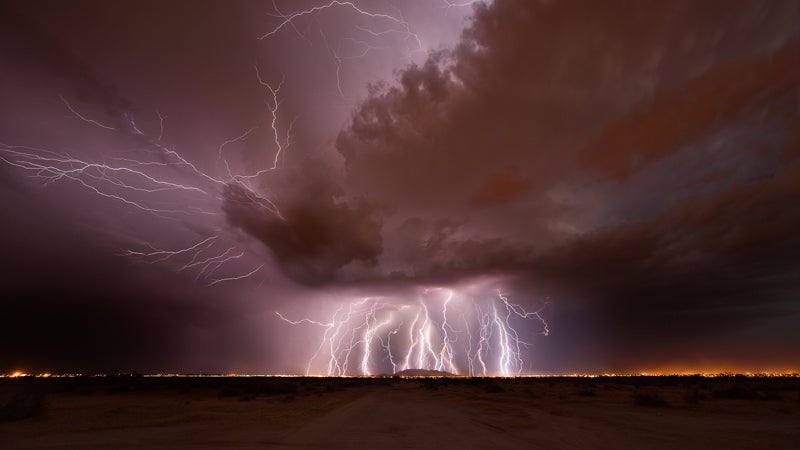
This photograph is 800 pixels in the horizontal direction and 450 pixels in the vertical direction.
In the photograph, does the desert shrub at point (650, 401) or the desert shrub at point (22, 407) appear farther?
the desert shrub at point (650, 401)

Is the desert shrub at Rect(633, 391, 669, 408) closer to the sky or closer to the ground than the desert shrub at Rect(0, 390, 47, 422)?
closer to the sky

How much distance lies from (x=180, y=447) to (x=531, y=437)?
6.38 meters

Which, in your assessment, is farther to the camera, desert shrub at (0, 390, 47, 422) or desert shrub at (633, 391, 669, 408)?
desert shrub at (633, 391, 669, 408)

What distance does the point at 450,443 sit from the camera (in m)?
6.71

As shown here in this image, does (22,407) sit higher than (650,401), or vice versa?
(650,401)

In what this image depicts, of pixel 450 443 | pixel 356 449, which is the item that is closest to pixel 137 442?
pixel 356 449

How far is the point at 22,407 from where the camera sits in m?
9.88

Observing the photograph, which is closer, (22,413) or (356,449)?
(356,449)

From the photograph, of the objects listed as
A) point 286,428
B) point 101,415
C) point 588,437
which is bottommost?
point 101,415

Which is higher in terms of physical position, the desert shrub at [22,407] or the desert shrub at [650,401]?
the desert shrub at [650,401]

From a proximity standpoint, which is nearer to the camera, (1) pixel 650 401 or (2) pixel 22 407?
(2) pixel 22 407

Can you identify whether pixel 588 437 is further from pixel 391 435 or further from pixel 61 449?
pixel 61 449

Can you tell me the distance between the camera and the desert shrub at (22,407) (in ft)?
31.4

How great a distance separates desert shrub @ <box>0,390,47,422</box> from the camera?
377 inches
